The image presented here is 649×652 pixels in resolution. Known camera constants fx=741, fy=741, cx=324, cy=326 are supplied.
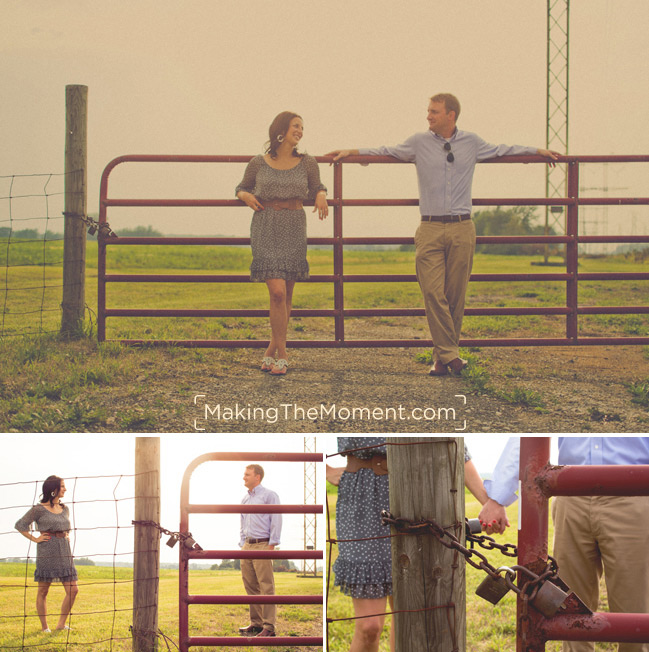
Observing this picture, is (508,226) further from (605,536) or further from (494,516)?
(494,516)

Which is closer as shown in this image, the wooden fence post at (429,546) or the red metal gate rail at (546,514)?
the red metal gate rail at (546,514)

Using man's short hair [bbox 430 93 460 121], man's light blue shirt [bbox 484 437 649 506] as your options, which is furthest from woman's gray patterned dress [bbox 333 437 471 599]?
man's short hair [bbox 430 93 460 121]

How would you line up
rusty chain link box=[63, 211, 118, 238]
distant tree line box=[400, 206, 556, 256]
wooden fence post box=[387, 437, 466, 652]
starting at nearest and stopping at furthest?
wooden fence post box=[387, 437, 466, 652]
distant tree line box=[400, 206, 556, 256]
rusty chain link box=[63, 211, 118, 238]

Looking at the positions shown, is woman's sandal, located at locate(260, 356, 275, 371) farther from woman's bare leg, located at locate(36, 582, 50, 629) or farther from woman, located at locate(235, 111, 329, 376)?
woman's bare leg, located at locate(36, 582, 50, 629)

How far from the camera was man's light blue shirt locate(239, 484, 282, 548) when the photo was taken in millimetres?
3899

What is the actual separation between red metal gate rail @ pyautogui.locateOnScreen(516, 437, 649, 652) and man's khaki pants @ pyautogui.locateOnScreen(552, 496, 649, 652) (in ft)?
3.25

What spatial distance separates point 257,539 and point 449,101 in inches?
97.2

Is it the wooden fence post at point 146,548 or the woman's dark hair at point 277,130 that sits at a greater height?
the woman's dark hair at point 277,130

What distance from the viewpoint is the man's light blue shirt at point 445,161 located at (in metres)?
3.74

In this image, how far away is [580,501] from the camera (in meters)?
2.42

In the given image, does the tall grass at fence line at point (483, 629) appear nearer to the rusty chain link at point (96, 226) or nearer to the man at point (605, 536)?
the man at point (605, 536)

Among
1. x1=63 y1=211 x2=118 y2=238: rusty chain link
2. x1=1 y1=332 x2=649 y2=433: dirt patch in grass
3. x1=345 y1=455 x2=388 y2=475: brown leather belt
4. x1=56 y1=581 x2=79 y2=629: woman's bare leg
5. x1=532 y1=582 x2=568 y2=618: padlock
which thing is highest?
x1=63 y1=211 x2=118 y2=238: rusty chain link

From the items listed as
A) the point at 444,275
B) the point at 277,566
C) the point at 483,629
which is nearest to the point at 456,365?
the point at 444,275

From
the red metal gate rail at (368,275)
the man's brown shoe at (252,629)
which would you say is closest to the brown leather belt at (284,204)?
the red metal gate rail at (368,275)
